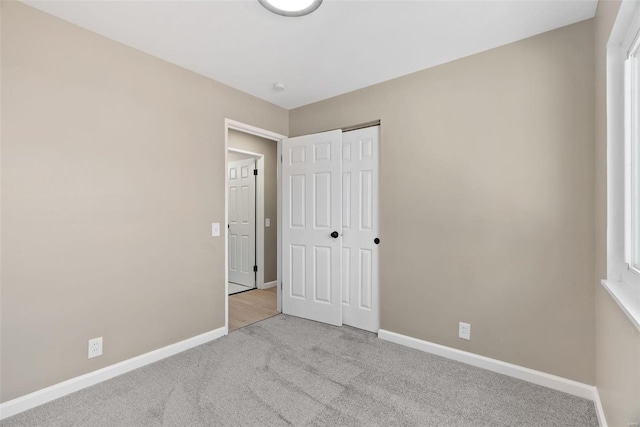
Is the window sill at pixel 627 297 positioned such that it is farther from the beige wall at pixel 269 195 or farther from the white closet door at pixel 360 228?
the beige wall at pixel 269 195

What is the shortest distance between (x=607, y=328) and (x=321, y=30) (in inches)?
95.8

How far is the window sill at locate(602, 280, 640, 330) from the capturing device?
1128 mm

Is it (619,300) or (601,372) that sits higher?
(619,300)

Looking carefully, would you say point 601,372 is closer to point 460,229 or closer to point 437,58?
point 460,229

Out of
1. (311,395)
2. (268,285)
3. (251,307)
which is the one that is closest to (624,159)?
(311,395)

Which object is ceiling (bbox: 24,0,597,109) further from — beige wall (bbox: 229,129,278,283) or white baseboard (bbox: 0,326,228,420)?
white baseboard (bbox: 0,326,228,420)

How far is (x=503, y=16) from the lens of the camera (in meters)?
1.93

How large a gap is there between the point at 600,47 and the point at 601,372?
187cm

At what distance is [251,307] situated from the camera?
148 inches

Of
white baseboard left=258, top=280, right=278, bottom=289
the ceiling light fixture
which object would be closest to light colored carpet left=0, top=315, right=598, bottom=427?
white baseboard left=258, top=280, right=278, bottom=289

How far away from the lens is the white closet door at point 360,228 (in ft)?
9.75

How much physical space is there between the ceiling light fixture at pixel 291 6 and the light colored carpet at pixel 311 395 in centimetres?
236

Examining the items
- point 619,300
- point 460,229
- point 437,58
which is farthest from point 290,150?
point 619,300

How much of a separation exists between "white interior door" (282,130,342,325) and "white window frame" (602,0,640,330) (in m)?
2.03
